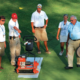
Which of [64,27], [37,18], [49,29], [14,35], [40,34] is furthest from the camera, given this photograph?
[49,29]

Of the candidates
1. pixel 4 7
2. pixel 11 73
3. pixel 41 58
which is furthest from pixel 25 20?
pixel 11 73

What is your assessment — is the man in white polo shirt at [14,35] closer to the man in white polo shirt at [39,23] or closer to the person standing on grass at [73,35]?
the man in white polo shirt at [39,23]

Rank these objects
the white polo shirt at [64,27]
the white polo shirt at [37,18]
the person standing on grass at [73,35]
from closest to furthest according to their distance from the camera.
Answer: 1. the person standing on grass at [73,35]
2. the white polo shirt at [64,27]
3. the white polo shirt at [37,18]

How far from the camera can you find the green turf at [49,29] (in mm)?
8367

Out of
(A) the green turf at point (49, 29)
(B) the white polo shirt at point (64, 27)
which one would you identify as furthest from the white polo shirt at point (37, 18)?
(A) the green turf at point (49, 29)

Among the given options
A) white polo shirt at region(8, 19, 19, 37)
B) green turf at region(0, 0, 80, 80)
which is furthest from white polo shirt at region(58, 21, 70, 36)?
white polo shirt at region(8, 19, 19, 37)

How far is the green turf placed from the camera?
8.37 m

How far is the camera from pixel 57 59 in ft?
31.6

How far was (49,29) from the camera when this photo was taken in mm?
13117

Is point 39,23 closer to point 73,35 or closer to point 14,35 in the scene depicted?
point 14,35

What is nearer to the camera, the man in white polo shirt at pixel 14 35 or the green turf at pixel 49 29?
the green turf at pixel 49 29

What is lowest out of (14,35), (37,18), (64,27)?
(14,35)

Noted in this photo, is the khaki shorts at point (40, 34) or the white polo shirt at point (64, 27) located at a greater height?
the white polo shirt at point (64, 27)

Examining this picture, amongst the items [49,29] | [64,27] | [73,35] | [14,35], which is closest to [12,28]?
[14,35]
